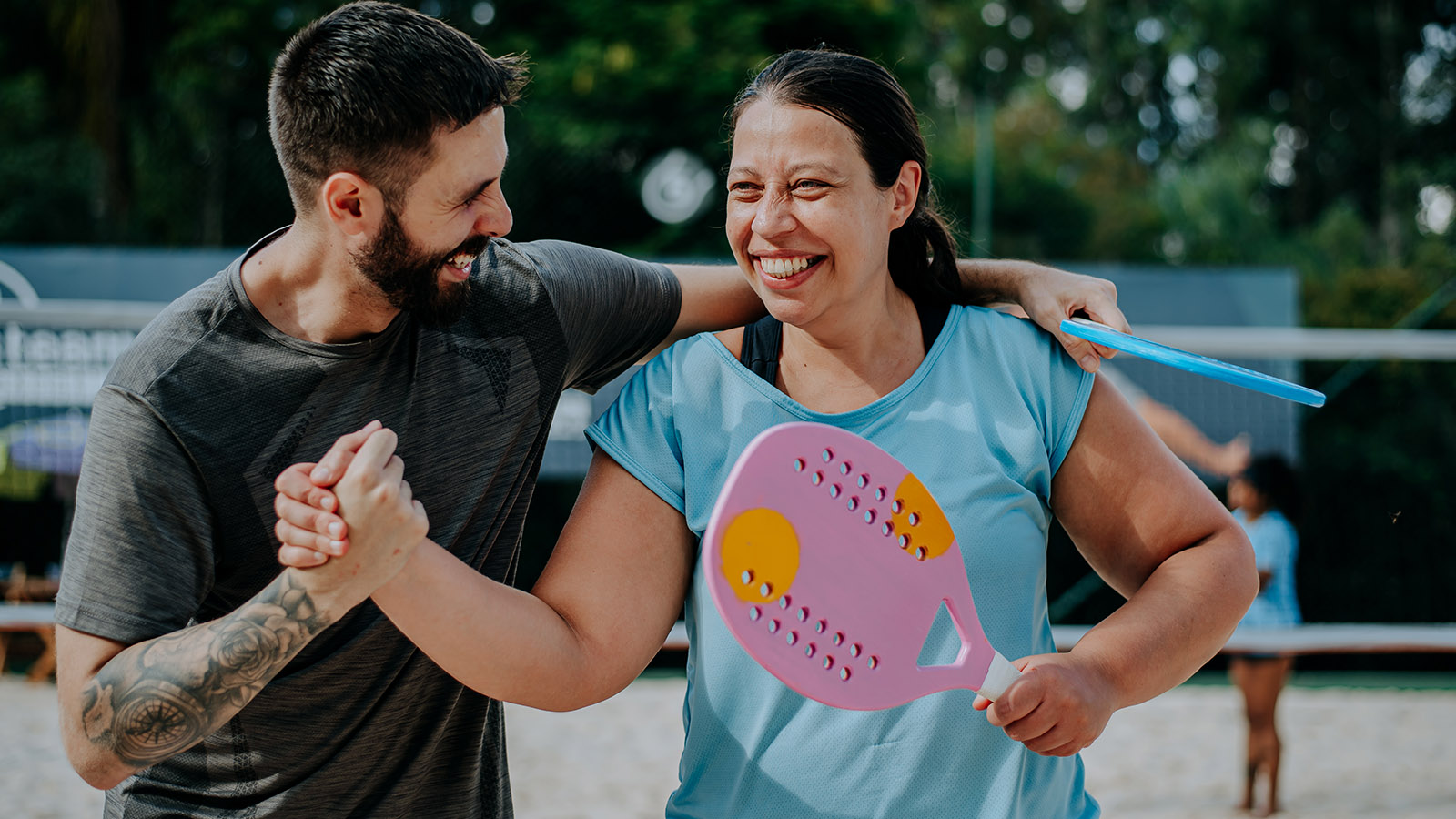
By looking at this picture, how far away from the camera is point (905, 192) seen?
183 cm

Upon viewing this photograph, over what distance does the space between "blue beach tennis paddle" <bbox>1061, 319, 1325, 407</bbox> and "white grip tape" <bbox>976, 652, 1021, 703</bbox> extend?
43 centimetres

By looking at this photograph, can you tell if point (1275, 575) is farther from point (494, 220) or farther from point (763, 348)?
point (494, 220)

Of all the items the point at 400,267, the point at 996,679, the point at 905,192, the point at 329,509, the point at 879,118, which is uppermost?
the point at 879,118

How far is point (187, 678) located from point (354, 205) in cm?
69

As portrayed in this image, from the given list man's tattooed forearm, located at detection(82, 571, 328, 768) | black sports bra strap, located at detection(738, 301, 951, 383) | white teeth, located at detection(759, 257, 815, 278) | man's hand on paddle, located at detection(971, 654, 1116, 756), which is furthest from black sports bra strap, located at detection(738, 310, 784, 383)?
man's tattooed forearm, located at detection(82, 571, 328, 768)

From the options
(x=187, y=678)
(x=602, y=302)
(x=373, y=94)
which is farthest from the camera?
(x=602, y=302)

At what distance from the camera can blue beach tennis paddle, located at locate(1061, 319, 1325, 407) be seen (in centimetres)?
150

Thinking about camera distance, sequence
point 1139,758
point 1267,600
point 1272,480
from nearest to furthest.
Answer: point 1267,600 < point 1272,480 < point 1139,758

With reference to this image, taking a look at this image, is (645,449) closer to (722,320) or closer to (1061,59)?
(722,320)

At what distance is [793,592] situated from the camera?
1.38m

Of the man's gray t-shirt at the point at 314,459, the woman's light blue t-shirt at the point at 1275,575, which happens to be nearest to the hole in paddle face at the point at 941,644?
the man's gray t-shirt at the point at 314,459

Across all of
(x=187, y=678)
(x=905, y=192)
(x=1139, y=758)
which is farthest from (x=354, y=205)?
(x=1139, y=758)

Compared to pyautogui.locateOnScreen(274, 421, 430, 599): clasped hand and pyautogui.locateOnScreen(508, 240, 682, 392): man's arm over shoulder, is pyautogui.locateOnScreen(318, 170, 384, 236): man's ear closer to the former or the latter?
pyautogui.locateOnScreen(508, 240, 682, 392): man's arm over shoulder

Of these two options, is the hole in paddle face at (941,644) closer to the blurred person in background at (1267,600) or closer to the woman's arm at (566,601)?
the woman's arm at (566,601)
